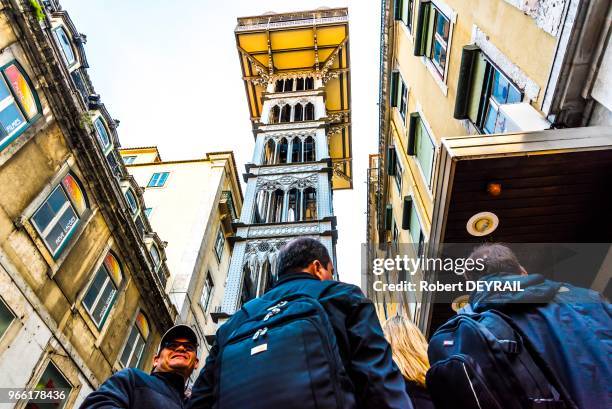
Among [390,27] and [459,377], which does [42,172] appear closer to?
[459,377]

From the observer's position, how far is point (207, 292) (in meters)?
19.8

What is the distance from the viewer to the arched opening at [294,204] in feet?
44.6

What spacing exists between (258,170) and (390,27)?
292 inches

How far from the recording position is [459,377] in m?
2.22

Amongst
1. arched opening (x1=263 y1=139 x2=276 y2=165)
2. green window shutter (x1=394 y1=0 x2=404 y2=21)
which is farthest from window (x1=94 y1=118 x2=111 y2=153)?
green window shutter (x1=394 y1=0 x2=404 y2=21)

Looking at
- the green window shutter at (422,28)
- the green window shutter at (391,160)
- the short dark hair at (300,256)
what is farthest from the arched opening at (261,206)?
the short dark hair at (300,256)

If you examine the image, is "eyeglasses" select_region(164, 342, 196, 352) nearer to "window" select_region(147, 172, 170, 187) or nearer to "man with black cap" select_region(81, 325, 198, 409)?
"man with black cap" select_region(81, 325, 198, 409)

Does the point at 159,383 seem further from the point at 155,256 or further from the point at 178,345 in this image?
the point at 155,256

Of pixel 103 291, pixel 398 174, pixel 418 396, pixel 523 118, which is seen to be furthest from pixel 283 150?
pixel 418 396

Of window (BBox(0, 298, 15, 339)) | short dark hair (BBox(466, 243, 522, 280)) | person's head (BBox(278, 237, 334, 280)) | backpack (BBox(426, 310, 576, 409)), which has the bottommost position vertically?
window (BBox(0, 298, 15, 339))

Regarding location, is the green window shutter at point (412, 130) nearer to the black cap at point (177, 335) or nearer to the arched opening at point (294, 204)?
the arched opening at point (294, 204)

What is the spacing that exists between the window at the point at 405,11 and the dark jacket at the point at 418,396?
39.2ft

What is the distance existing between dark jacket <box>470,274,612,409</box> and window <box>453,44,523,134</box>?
4.14m

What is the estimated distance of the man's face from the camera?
3525 mm
